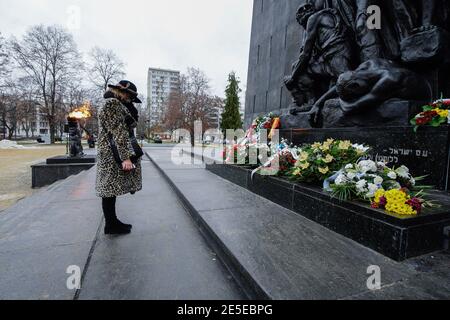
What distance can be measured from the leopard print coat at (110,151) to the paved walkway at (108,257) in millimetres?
636

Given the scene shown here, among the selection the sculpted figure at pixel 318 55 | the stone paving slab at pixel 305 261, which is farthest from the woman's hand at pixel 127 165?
the sculpted figure at pixel 318 55

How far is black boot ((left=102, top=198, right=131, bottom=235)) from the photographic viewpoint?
116 inches

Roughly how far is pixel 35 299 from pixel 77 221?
74.6 inches

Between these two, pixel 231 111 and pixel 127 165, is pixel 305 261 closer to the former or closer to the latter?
pixel 127 165

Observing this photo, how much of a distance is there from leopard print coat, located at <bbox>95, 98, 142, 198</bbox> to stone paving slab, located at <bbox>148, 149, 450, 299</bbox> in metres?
1.17

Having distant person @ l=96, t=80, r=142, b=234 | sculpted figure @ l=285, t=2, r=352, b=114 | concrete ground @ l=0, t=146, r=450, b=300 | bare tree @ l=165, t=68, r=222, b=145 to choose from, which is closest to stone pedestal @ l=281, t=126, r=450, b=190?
concrete ground @ l=0, t=146, r=450, b=300

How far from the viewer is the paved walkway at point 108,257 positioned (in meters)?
1.95

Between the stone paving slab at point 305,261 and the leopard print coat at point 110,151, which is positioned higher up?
the leopard print coat at point 110,151

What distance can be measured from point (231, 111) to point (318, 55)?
33709 millimetres

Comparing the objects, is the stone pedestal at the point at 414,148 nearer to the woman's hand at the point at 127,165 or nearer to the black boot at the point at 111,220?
the woman's hand at the point at 127,165

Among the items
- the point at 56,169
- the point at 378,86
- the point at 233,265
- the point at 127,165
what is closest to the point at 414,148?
the point at 378,86

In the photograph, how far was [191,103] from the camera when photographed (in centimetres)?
3459
